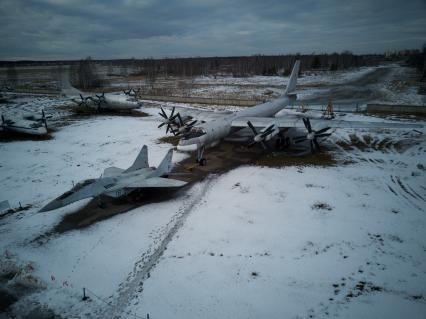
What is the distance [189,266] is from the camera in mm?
14047

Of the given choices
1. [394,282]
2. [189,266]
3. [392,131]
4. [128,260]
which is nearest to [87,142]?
[128,260]

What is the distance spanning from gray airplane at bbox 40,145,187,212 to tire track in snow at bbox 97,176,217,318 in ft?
7.52

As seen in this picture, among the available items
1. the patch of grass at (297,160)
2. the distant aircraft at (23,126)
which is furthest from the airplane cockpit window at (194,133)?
the distant aircraft at (23,126)

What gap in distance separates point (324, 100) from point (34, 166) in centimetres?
Answer: 5485

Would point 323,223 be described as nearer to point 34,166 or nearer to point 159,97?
point 34,166

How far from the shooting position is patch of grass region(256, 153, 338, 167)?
87.4ft

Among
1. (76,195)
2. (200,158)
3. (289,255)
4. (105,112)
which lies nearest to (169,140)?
(200,158)

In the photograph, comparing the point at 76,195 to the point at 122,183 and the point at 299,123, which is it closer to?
the point at 122,183

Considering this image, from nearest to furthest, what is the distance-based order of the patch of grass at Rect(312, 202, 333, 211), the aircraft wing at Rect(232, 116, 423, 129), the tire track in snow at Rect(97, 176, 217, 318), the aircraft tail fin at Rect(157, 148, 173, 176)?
the tire track in snow at Rect(97, 176, 217, 318) < the patch of grass at Rect(312, 202, 333, 211) < the aircraft tail fin at Rect(157, 148, 173, 176) < the aircraft wing at Rect(232, 116, 423, 129)

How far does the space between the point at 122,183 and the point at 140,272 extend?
7.28 metres

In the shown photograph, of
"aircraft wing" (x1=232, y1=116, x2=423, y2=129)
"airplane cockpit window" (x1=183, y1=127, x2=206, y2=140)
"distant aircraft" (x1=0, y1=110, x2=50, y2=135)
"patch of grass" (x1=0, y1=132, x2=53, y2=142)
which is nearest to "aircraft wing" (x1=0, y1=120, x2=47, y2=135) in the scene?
"distant aircraft" (x1=0, y1=110, x2=50, y2=135)

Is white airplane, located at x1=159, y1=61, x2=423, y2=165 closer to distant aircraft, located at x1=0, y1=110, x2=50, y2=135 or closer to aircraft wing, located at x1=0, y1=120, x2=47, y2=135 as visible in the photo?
aircraft wing, located at x1=0, y1=120, x2=47, y2=135

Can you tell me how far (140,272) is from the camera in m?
13.7

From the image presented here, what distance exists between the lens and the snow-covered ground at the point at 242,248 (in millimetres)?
11867
